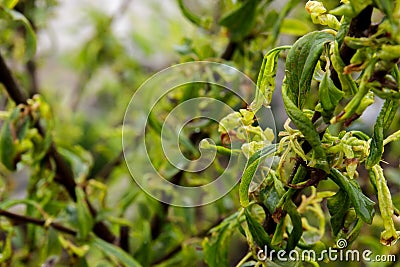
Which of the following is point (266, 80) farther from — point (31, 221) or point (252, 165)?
point (31, 221)

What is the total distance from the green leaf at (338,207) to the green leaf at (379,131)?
2 cm

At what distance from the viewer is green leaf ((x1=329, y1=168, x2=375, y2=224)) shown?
9.7 inches

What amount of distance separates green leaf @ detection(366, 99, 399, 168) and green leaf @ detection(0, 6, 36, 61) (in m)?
A: 0.28

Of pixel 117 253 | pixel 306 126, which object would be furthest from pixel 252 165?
pixel 117 253

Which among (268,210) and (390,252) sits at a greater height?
(268,210)

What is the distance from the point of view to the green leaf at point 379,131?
0.24 metres

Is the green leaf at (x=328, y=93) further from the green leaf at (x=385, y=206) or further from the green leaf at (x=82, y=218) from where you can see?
the green leaf at (x=82, y=218)

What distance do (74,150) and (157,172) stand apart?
0.09 metres

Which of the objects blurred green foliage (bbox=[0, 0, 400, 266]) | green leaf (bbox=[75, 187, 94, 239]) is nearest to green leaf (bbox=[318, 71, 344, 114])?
blurred green foliage (bbox=[0, 0, 400, 266])

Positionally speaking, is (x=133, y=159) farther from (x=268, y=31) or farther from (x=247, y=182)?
(x=247, y=182)

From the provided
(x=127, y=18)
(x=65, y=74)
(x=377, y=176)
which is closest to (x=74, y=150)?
(x=377, y=176)

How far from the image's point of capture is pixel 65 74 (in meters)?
1.44

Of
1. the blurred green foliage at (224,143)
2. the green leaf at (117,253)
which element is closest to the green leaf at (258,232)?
the blurred green foliage at (224,143)

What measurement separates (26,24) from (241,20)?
176mm
